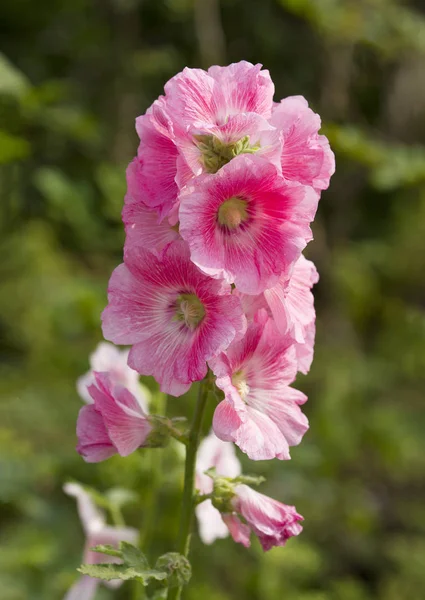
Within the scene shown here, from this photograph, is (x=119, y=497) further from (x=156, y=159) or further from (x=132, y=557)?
(x=156, y=159)

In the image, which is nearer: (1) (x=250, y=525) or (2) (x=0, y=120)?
(1) (x=250, y=525)

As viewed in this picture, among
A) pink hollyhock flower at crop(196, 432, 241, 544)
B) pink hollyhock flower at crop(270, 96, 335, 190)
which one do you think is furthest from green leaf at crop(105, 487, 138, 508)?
pink hollyhock flower at crop(270, 96, 335, 190)

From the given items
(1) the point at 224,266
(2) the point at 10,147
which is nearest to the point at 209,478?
(1) the point at 224,266

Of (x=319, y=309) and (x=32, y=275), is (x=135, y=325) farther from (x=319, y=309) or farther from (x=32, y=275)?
(x=319, y=309)

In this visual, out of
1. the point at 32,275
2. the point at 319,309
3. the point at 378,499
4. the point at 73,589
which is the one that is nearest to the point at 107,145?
the point at 32,275

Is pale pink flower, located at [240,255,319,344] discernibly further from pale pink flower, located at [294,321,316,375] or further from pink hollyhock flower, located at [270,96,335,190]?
pink hollyhock flower, located at [270,96,335,190]
